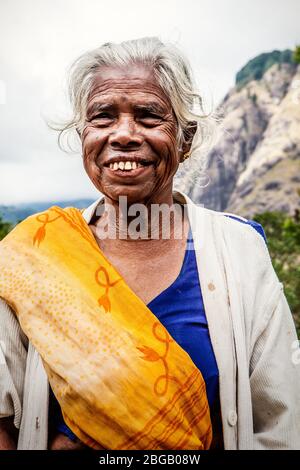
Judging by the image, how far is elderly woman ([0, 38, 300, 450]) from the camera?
160 centimetres

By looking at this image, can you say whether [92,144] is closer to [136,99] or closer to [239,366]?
[136,99]

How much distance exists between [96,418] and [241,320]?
2.02 feet

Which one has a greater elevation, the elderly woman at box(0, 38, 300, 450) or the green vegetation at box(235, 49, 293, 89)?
the elderly woman at box(0, 38, 300, 450)

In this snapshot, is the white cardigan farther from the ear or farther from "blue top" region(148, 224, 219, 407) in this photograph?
the ear

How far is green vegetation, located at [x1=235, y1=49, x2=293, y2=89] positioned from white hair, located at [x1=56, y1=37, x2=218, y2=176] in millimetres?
115914

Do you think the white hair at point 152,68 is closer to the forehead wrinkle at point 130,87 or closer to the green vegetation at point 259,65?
the forehead wrinkle at point 130,87

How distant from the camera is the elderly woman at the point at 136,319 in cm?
160

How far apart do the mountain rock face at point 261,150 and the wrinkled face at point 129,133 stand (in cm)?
7323

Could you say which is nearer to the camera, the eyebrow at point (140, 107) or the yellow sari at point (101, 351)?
the yellow sari at point (101, 351)

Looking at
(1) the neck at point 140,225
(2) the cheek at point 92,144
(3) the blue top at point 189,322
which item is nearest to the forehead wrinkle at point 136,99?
(2) the cheek at point 92,144

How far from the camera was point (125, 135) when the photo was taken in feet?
5.57

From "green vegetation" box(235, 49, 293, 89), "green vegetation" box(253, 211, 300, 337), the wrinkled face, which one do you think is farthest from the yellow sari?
"green vegetation" box(235, 49, 293, 89)

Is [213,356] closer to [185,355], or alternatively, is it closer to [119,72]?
[185,355]
